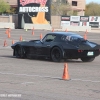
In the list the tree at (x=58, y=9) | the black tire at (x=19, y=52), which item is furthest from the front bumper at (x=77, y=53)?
the tree at (x=58, y=9)

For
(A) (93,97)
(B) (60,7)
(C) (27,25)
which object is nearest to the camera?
(A) (93,97)

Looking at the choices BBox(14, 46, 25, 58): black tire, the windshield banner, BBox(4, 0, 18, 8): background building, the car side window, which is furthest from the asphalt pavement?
BBox(4, 0, 18, 8): background building

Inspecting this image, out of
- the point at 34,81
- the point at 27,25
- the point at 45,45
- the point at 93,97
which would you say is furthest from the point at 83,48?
the point at 27,25

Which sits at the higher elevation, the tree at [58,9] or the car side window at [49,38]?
the car side window at [49,38]

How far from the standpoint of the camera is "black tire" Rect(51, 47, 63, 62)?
59.1 ft

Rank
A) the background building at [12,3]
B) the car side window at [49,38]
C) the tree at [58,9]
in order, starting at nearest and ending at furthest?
1. the car side window at [49,38]
2. the tree at [58,9]
3. the background building at [12,3]

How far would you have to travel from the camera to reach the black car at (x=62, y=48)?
58.3ft

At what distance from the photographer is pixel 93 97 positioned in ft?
31.4

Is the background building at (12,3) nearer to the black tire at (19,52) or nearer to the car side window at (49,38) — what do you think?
the black tire at (19,52)

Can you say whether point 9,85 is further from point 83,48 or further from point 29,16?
point 29,16

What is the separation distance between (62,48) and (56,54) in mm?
588

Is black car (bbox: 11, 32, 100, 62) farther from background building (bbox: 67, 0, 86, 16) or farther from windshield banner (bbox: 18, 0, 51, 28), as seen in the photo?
background building (bbox: 67, 0, 86, 16)

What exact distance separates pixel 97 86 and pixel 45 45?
7.63 m

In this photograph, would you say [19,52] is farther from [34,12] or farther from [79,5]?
[79,5]
